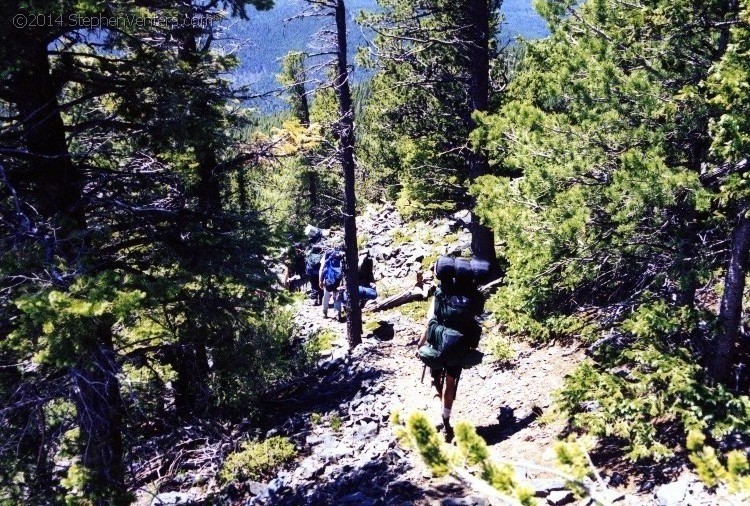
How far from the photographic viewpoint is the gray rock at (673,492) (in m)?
4.73

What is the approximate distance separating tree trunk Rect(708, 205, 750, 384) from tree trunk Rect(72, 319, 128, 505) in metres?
6.32

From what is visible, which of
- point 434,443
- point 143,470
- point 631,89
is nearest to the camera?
point 434,443

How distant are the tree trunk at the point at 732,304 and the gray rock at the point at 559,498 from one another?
207 cm

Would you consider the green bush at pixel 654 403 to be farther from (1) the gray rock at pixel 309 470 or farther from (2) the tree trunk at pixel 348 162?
(2) the tree trunk at pixel 348 162

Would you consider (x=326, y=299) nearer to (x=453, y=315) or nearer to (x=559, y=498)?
(x=453, y=315)

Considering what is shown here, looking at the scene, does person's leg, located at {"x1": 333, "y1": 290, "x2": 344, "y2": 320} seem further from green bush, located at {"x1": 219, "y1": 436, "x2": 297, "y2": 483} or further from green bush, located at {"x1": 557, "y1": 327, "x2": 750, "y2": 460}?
green bush, located at {"x1": 557, "y1": 327, "x2": 750, "y2": 460}

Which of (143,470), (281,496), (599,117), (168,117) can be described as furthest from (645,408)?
(143,470)

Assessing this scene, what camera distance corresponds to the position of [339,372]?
1125 centimetres

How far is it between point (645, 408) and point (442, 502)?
230 centimetres

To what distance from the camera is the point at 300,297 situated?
8.59 meters

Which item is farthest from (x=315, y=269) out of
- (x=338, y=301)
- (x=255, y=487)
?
(x=255, y=487)

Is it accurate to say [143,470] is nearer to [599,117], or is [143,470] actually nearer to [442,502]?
[442,502]

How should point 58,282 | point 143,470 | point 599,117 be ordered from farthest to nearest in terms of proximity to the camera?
point 143,470, point 599,117, point 58,282

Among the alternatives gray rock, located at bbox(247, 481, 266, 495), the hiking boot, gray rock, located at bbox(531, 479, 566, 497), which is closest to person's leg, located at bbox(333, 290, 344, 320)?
gray rock, located at bbox(247, 481, 266, 495)
